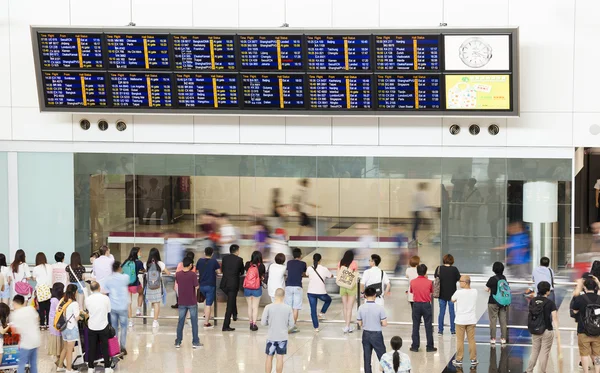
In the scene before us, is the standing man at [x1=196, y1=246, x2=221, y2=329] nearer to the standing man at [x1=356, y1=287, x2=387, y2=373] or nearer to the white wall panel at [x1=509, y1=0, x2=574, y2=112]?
the standing man at [x1=356, y1=287, x2=387, y2=373]

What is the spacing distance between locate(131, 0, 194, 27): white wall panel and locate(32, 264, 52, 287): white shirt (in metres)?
5.34

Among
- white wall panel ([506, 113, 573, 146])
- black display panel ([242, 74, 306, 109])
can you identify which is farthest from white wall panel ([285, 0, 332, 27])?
white wall panel ([506, 113, 573, 146])

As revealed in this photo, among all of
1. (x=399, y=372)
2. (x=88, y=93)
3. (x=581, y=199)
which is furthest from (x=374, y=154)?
(x=581, y=199)

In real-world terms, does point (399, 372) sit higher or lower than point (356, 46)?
lower

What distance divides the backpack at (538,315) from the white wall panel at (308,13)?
7307mm

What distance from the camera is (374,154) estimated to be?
1688 cm

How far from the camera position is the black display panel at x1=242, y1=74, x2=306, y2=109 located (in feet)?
52.2

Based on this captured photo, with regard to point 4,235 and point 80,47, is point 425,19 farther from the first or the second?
point 4,235

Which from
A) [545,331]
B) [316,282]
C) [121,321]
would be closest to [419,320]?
[316,282]

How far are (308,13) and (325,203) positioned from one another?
12.0 ft

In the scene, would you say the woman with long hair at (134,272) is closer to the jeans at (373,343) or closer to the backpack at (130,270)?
the backpack at (130,270)

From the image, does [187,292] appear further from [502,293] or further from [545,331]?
[545,331]

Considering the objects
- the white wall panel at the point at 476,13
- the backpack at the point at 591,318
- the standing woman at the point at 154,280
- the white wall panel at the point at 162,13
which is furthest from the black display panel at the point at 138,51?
the backpack at the point at 591,318

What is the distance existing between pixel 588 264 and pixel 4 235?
11474 mm
